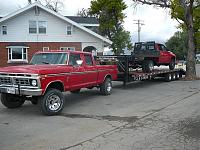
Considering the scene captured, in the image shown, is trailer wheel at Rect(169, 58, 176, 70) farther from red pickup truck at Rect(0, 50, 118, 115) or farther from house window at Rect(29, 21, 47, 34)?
house window at Rect(29, 21, 47, 34)

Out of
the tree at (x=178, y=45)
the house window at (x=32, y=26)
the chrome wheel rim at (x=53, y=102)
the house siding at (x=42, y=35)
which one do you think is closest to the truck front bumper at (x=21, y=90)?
→ the chrome wheel rim at (x=53, y=102)

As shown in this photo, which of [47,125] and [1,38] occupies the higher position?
[1,38]

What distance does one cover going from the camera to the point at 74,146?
710 centimetres

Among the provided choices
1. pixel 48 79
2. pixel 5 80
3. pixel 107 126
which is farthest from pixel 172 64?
pixel 107 126

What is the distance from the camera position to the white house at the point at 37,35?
112 ft

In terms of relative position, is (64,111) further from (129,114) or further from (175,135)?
(175,135)

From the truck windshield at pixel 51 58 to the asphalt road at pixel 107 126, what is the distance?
161 centimetres

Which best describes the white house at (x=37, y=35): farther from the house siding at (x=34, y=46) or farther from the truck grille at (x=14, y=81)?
the truck grille at (x=14, y=81)

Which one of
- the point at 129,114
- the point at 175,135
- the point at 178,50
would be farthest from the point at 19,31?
the point at 178,50

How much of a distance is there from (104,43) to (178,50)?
53081 mm

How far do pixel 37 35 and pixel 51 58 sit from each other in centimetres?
2369

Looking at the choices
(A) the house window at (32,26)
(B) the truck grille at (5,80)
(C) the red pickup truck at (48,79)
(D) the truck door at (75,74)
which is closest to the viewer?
(C) the red pickup truck at (48,79)

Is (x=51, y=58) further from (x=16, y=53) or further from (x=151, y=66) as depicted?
(x=16, y=53)

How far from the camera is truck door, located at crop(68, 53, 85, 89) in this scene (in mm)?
12094
